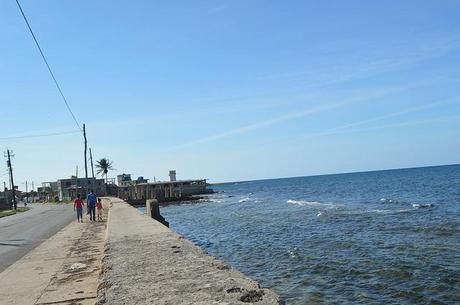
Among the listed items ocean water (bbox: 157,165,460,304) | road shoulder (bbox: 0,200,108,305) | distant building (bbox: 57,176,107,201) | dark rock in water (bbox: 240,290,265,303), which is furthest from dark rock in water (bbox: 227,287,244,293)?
distant building (bbox: 57,176,107,201)

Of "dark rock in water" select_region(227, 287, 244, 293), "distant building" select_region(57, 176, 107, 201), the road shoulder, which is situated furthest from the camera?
"distant building" select_region(57, 176, 107, 201)

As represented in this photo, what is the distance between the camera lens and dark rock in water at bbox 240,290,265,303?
4.20m

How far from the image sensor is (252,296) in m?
4.30

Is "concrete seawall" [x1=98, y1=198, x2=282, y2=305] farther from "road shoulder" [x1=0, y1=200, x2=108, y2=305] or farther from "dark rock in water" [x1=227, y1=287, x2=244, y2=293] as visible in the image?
"road shoulder" [x1=0, y1=200, x2=108, y2=305]

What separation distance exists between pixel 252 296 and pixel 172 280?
1.36m

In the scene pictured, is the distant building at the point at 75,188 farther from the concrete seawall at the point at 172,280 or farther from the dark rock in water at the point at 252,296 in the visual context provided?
the dark rock in water at the point at 252,296

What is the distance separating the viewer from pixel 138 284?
5.34 m

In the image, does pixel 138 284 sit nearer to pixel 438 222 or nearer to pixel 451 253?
pixel 451 253

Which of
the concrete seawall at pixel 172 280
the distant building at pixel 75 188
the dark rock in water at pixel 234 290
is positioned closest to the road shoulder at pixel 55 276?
the concrete seawall at pixel 172 280

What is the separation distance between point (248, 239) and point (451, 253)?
9.47 m

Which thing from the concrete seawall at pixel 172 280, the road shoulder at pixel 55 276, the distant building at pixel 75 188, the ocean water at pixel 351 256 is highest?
the distant building at pixel 75 188

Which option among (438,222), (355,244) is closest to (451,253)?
(355,244)

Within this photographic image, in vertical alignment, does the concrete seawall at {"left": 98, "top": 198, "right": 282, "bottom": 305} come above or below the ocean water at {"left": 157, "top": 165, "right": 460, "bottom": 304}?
above

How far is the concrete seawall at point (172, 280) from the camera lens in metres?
4.43
